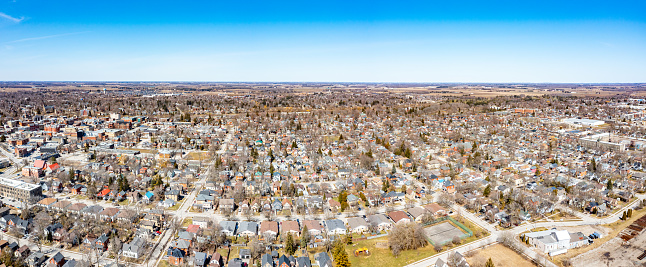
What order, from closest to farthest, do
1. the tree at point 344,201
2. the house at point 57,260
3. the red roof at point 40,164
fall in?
the house at point 57,260, the tree at point 344,201, the red roof at point 40,164

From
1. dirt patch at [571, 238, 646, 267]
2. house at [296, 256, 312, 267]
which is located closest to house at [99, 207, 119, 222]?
house at [296, 256, 312, 267]

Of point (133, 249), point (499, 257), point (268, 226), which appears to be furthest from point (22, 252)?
point (499, 257)

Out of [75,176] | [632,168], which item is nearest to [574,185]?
[632,168]

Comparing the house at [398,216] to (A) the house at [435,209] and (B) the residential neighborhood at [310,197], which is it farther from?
(A) the house at [435,209]

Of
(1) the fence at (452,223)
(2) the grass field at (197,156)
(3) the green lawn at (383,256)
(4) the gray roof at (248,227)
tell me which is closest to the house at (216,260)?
(4) the gray roof at (248,227)

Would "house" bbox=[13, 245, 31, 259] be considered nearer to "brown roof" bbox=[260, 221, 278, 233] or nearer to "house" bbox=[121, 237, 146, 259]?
"house" bbox=[121, 237, 146, 259]

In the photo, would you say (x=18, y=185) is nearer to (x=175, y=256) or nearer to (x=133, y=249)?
(x=133, y=249)
